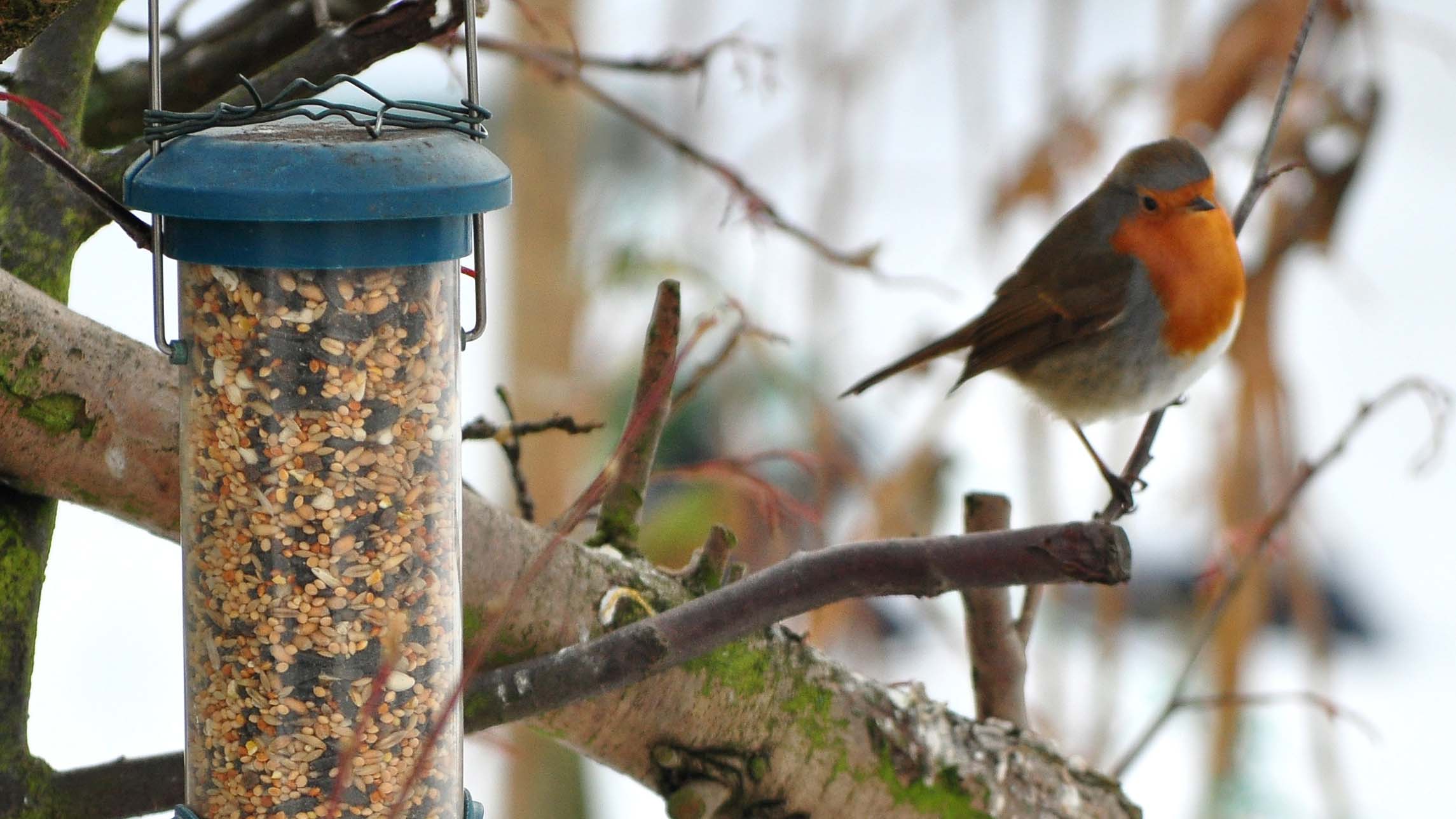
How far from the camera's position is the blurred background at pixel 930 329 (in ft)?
6.27

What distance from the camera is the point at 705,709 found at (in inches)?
46.6

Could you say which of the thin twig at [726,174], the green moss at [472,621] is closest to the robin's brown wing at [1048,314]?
the thin twig at [726,174]

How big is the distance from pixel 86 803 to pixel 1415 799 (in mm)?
4527

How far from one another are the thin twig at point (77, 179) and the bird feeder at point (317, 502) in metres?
0.02

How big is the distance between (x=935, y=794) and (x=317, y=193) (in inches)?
30.7

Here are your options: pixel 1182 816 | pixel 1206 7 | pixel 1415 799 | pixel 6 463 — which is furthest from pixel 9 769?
pixel 1206 7

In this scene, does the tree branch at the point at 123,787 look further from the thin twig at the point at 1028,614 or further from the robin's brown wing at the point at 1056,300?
the robin's brown wing at the point at 1056,300

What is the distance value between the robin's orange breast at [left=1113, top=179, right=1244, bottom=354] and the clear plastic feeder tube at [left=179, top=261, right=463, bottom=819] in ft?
3.41

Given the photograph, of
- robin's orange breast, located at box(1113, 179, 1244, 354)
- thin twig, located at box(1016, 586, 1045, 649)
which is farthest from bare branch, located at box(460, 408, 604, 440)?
robin's orange breast, located at box(1113, 179, 1244, 354)

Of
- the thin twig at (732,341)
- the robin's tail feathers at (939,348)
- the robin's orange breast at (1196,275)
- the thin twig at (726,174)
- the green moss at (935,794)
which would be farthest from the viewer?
the robin's tail feathers at (939,348)

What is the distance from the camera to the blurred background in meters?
1.91

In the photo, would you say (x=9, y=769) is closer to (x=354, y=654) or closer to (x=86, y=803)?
(x=86, y=803)

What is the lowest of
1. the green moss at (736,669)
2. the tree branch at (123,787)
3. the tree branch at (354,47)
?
the tree branch at (123,787)

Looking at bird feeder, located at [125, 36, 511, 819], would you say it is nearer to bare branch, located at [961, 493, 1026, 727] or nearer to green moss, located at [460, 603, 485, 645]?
green moss, located at [460, 603, 485, 645]
